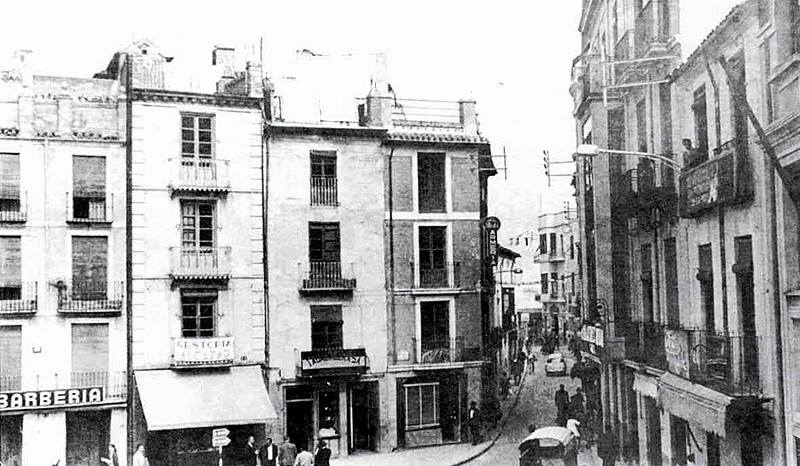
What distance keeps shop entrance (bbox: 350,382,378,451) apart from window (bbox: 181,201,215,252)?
18.8ft

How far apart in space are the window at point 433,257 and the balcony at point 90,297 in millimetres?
8042

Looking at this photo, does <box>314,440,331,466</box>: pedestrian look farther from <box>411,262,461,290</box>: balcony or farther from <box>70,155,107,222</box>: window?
<box>70,155,107,222</box>: window

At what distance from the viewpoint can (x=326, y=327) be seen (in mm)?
22328

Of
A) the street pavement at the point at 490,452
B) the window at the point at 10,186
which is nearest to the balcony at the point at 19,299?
the window at the point at 10,186

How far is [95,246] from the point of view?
64.2ft

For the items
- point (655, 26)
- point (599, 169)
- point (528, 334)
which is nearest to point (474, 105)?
point (599, 169)

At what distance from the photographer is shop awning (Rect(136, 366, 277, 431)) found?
1917 centimetres

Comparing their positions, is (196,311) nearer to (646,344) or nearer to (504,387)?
(646,344)

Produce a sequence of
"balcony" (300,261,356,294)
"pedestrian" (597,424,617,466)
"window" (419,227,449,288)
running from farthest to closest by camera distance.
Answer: "window" (419,227,449,288), "balcony" (300,261,356,294), "pedestrian" (597,424,617,466)

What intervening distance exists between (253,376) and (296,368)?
5.03 feet

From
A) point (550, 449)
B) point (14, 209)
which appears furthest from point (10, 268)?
point (550, 449)

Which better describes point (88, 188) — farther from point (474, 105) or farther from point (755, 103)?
point (755, 103)

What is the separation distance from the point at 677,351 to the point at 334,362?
1029cm

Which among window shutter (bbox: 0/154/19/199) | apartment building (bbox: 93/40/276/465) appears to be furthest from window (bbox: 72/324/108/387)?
window shutter (bbox: 0/154/19/199)
